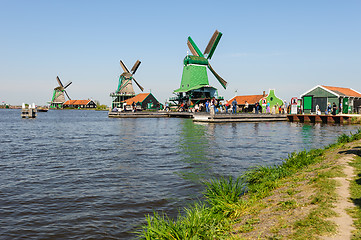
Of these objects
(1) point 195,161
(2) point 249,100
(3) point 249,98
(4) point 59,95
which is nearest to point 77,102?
(4) point 59,95

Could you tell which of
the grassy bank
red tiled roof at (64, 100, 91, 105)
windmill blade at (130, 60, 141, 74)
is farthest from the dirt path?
red tiled roof at (64, 100, 91, 105)

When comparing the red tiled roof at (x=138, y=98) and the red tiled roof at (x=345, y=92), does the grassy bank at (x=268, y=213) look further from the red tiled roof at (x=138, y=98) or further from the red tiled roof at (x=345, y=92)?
the red tiled roof at (x=138, y=98)

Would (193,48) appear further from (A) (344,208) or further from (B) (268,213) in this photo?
(A) (344,208)

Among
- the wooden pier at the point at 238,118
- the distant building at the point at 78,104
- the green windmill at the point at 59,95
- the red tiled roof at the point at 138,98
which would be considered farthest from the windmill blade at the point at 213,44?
the distant building at the point at 78,104

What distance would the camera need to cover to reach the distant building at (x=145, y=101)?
263ft

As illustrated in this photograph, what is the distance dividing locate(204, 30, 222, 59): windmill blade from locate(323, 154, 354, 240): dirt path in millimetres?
59583

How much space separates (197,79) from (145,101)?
24.2m

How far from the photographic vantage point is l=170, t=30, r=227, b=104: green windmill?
59938 mm

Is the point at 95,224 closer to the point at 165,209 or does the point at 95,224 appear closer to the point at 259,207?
the point at 165,209

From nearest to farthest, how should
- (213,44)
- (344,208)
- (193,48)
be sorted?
1. (344,208)
2. (213,44)
3. (193,48)

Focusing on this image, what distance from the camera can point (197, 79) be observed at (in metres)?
61.2

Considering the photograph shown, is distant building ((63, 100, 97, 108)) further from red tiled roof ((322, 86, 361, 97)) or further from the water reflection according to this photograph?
the water reflection

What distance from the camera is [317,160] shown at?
9.70 m

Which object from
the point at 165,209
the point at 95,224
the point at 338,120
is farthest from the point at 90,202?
the point at 338,120
